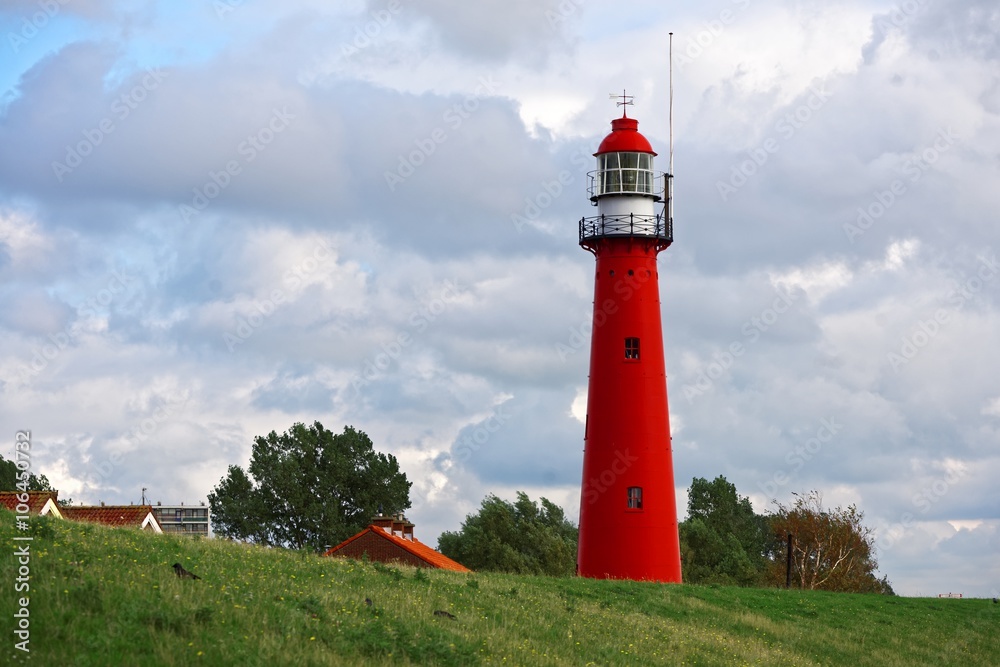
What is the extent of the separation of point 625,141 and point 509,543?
146 feet

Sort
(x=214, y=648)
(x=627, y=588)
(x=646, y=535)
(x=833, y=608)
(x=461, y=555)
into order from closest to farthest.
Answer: (x=214, y=648)
(x=627, y=588)
(x=646, y=535)
(x=833, y=608)
(x=461, y=555)

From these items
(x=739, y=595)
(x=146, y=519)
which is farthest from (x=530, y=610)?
(x=146, y=519)

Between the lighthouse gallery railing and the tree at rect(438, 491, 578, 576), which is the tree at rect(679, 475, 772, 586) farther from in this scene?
the lighthouse gallery railing

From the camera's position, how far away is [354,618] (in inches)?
847

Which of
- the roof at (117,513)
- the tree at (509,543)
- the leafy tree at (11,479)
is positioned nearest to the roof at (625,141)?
the roof at (117,513)

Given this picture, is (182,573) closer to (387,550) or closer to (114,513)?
(387,550)

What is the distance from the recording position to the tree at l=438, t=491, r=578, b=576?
7788 centimetres

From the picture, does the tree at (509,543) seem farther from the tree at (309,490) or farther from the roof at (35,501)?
the roof at (35,501)

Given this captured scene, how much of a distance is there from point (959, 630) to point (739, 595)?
368 inches

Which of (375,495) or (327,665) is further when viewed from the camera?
(375,495)

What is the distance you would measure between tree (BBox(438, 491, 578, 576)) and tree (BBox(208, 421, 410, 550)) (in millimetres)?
5031

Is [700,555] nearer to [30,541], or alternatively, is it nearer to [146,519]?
[146,519]

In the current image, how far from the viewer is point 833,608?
145 ft

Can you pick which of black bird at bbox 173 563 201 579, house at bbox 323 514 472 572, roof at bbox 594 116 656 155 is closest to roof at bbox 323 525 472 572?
house at bbox 323 514 472 572
